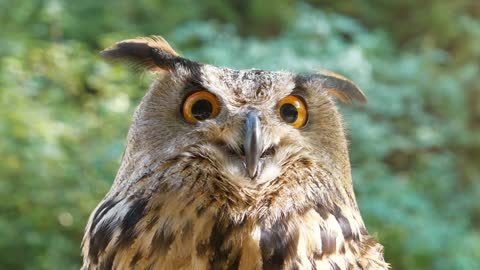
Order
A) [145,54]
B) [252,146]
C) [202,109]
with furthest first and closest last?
[145,54] < [202,109] < [252,146]

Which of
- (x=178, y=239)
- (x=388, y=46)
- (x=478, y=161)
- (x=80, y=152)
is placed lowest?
(x=178, y=239)

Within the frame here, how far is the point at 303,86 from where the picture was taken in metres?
1.38

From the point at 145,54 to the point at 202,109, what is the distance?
288 mm

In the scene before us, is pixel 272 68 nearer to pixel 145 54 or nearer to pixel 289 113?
pixel 145 54

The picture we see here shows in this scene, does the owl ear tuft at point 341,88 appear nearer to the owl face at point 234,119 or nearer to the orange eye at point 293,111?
the owl face at point 234,119

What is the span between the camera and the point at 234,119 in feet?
3.98

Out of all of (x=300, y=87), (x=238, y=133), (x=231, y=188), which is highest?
(x=300, y=87)

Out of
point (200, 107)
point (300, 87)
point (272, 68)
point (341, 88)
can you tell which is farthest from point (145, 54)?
point (272, 68)

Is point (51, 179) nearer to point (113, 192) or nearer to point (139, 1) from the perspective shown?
point (113, 192)

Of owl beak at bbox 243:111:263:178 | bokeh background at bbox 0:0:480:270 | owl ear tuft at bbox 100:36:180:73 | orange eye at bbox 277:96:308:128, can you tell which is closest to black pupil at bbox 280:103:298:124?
orange eye at bbox 277:96:308:128

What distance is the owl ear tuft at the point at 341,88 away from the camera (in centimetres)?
153

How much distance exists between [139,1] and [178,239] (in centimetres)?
405

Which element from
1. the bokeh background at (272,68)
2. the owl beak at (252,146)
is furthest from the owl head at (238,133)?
the bokeh background at (272,68)

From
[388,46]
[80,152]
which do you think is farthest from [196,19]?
[80,152]
